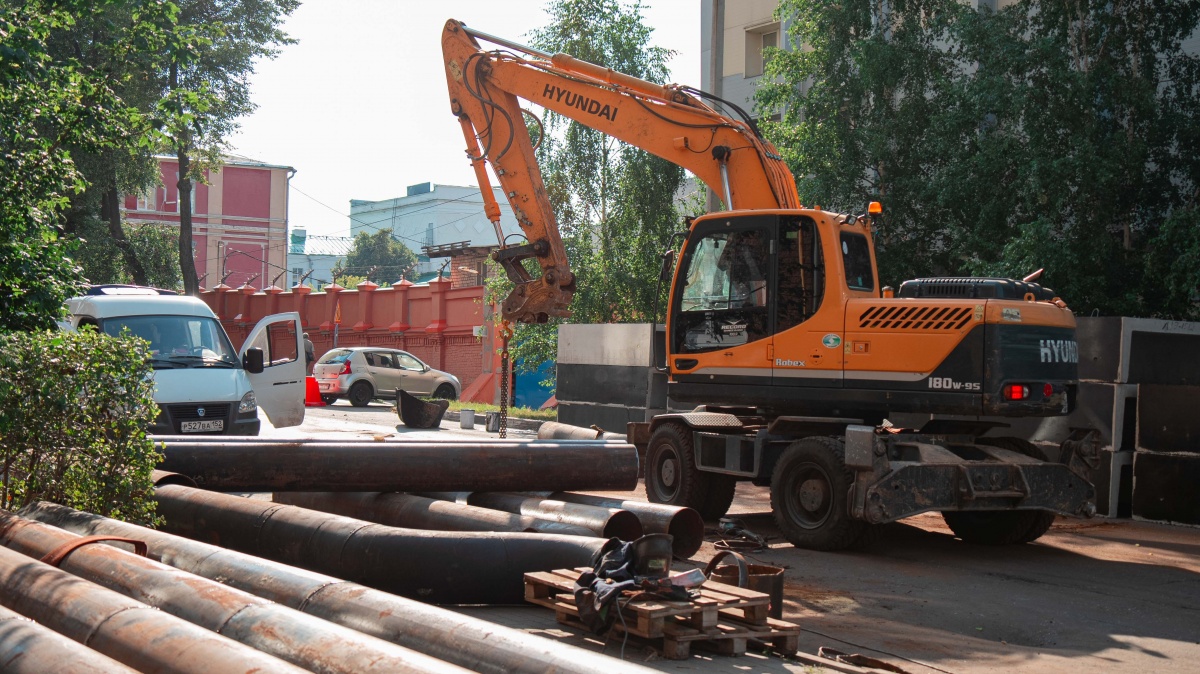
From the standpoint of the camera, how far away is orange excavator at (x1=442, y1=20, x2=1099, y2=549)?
980 centimetres

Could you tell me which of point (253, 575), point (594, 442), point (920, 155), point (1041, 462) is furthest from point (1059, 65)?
point (253, 575)

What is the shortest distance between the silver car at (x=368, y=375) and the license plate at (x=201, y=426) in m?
19.4

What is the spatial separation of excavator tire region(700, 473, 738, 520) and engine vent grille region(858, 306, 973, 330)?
2520 mm

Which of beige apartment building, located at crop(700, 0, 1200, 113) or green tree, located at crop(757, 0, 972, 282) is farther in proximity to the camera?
beige apartment building, located at crop(700, 0, 1200, 113)

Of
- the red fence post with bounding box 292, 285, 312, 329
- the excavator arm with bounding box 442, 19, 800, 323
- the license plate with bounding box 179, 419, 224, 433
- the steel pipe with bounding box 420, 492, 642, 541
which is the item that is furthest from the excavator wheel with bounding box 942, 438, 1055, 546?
the red fence post with bounding box 292, 285, 312, 329

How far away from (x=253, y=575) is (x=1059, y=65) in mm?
15082

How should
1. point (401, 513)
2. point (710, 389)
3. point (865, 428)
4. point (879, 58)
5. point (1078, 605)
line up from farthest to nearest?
point (879, 58) < point (710, 389) < point (865, 428) < point (401, 513) < point (1078, 605)

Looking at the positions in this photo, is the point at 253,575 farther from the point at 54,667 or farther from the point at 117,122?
the point at 117,122

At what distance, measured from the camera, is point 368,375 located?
34.7 metres

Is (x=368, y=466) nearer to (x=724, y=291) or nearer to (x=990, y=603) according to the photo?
(x=724, y=291)

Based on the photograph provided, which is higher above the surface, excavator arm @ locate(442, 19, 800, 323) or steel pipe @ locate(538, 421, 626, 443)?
excavator arm @ locate(442, 19, 800, 323)

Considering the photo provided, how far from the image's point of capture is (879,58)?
20062 millimetres

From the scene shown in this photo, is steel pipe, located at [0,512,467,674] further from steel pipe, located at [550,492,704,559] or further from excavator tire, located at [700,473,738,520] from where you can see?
excavator tire, located at [700,473,738,520]

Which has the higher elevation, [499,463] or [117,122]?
[117,122]
